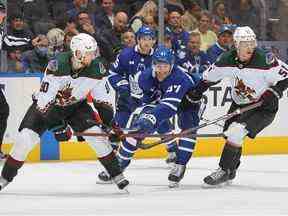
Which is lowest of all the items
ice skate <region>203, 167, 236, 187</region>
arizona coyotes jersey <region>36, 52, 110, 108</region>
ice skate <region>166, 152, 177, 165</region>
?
ice skate <region>166, 152, 177, 165</region>

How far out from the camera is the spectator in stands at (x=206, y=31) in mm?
9900

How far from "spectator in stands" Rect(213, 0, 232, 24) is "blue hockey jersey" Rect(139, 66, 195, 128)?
344 centimetres

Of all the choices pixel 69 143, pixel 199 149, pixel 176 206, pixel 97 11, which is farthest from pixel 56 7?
pixel 176 206

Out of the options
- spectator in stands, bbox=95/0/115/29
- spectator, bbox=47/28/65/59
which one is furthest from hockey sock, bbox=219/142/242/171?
spectator in stands, bbox=95/0/115/29

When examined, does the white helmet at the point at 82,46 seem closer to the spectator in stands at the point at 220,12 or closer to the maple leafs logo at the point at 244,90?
the maple leafs logo at the point at 244,90

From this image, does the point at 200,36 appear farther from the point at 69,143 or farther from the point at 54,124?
the point at 54,124

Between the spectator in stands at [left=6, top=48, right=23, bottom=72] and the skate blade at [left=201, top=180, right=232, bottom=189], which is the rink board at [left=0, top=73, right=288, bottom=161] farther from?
the skate blade at [left=201, top=180, right=232, bottom=189]

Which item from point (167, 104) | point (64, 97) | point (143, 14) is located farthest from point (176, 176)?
point (143, 14)

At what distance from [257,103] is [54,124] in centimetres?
150

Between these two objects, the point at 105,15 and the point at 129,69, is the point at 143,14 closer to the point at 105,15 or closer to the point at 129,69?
the point at 105,15

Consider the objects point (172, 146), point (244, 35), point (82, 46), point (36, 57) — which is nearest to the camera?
point (82, 46)

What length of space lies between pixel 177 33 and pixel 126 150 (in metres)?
2.88

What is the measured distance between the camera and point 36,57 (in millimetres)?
8852

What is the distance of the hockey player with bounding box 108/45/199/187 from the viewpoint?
6.55 m
